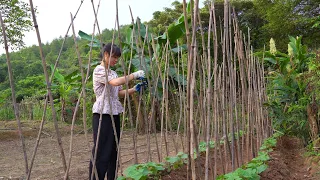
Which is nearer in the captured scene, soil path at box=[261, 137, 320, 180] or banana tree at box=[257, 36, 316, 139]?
soil path at box=[261, 137, 320, 180]

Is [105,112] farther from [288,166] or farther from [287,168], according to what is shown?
[288,166]

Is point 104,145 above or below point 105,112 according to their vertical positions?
below

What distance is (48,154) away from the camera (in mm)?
4625

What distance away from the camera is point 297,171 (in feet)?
11.3

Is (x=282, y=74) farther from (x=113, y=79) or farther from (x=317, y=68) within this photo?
(x=113, y=79)

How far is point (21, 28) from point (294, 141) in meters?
5.70

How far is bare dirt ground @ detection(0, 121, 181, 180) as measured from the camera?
3.30 meters

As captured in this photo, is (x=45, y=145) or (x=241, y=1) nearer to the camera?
(x=45, y=145)

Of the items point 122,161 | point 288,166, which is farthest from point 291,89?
point 122,161

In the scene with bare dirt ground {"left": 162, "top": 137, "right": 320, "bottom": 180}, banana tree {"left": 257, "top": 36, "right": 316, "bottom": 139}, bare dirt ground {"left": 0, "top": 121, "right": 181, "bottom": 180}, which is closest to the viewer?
bare dirt ground {"left": 162, "top": 137, "right": 320, "bottom": 180}

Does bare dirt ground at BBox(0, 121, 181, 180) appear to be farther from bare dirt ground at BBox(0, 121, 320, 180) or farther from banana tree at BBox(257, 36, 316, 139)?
banana tree at BBox(257, 36, 316, 139)

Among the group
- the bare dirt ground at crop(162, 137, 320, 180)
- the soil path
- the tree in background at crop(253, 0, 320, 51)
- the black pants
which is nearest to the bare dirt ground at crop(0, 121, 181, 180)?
the black pants

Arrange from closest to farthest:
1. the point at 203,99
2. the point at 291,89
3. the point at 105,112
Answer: the point at 203,99, the point at 105,112, the point at 291,89

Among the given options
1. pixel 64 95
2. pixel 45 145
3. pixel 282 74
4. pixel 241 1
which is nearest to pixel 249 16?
pixel 241 1
